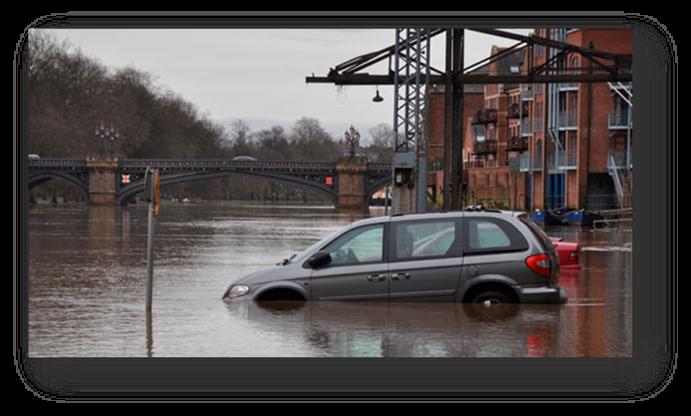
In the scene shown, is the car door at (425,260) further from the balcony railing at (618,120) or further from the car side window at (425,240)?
the balcony railing at (618,120)

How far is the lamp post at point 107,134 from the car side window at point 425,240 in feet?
396

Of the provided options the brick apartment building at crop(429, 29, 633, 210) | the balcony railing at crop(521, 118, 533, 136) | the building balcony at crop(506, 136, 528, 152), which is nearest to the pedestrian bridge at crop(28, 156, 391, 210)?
the building balcony at crop(506, 136, 528, 152)

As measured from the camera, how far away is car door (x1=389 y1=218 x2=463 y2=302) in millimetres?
17062

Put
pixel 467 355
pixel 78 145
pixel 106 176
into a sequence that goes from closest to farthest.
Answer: pixel 467 355, pixel 106 176, pixel 78 145

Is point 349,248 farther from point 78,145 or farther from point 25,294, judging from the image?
point 78,145

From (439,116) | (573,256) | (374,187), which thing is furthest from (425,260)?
(374,187)

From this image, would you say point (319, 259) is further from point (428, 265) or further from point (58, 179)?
point (58, 179)

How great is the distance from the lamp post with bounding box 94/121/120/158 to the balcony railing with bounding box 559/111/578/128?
67860 mm

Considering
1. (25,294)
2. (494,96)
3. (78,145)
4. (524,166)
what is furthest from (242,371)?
(78,145)

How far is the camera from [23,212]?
27.1 ft

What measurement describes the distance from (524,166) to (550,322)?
226 ft

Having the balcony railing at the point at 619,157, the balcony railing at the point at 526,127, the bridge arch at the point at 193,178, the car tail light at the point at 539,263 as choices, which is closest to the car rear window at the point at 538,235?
the car tail light at the point at 539,263

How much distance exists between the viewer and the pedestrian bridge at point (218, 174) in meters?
126

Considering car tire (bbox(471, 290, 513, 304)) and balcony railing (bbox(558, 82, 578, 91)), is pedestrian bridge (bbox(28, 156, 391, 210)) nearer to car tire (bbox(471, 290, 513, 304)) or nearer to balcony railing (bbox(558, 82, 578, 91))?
balcony railing (bbox(558, 82, 578, 91))
